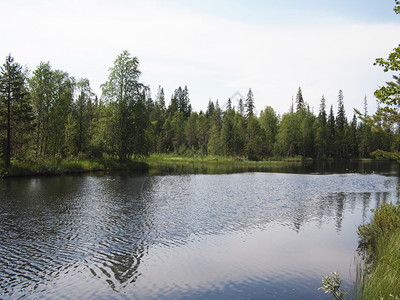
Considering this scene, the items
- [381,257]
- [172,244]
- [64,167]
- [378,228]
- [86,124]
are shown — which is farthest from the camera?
[86,124]

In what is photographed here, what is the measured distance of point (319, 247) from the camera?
54.3ft

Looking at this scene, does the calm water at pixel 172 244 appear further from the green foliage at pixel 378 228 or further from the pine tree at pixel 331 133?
the pine tree at pixel 331 133

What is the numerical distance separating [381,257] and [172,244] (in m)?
9.17

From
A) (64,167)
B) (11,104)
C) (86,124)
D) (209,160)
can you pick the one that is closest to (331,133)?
(209,160)

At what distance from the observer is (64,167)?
159 ft

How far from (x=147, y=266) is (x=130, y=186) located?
78.3ft

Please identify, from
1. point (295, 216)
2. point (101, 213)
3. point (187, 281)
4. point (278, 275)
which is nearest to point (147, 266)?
point (187, 281)

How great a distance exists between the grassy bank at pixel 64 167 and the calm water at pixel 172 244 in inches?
478

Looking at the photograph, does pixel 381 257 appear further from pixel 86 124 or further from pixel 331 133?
pixel 331 133

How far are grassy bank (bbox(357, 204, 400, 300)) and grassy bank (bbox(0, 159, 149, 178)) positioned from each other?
38.7m

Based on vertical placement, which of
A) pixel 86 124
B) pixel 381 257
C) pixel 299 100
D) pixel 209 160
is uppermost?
pixel 299 100

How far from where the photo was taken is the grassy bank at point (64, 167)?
4194 centimetres

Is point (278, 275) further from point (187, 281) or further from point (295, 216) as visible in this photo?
point (295, 216)

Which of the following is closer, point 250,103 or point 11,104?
point 11,104
